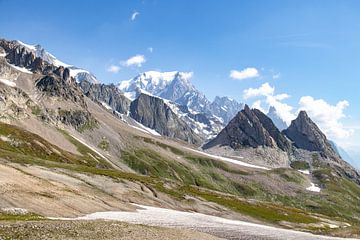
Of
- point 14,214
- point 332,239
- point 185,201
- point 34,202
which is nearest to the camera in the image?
point 14,214

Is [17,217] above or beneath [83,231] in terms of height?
beneath

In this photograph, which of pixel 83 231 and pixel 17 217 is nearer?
pixel 83 231

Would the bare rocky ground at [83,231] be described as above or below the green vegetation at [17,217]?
above

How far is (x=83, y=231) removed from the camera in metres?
50.5

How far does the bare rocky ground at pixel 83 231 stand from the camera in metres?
44.9

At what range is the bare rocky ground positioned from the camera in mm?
44872

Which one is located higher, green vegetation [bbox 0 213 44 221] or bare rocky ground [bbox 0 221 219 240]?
bare rocky ground [bbox 0 221 219 240]

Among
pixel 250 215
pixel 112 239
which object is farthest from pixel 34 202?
pixel 250 215

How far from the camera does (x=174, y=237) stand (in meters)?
56.8

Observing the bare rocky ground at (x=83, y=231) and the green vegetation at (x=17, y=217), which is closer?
the bare rocky ground at (x=83, y=231)

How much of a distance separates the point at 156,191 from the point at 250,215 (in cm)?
3413

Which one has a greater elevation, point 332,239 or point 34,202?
point 332,239

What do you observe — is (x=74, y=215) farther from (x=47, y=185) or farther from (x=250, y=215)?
(x=250, y=215)

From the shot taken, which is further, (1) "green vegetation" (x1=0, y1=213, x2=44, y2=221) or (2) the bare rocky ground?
(1) "green vegetation" (x1=0, y1=213, x2=44, y2=221)
